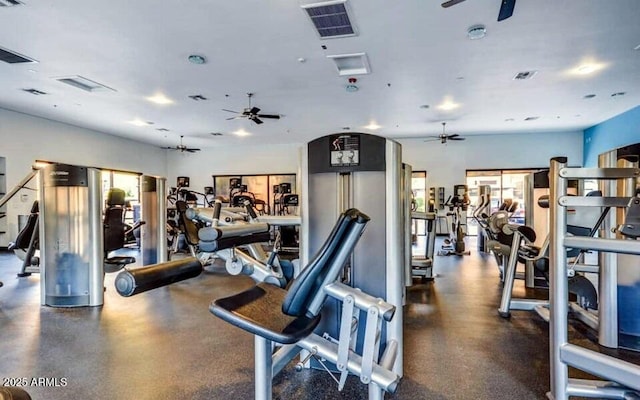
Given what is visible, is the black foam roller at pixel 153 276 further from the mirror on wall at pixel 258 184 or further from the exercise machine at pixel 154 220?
the mirror on wall at pixel 258 184

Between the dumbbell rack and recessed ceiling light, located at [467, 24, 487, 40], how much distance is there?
268 cm

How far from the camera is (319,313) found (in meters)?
1.61

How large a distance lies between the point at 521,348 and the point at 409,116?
252 inches

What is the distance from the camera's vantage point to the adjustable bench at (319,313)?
142 centimetres

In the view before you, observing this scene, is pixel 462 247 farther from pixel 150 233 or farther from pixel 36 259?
pixel 36 259

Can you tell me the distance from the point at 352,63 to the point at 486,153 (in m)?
7.43

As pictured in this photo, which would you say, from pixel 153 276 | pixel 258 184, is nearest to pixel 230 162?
pixel 258 184

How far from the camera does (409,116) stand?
8273 mm

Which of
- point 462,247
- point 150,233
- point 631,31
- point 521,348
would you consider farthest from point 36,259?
point 631,31

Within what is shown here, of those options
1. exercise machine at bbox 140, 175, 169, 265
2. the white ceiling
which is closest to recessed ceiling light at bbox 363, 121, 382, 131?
→ the white ceiling

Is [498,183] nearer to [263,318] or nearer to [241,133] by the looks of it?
[241,133]

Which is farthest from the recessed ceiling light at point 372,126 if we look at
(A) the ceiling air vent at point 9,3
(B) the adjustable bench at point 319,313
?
(B) the adjustable bench at point 319,313

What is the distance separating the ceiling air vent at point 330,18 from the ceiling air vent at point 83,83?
4056 millimetres

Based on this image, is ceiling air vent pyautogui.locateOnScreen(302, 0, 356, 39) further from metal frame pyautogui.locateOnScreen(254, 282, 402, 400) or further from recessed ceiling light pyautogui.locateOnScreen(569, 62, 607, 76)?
recessed ceiling light pyautogui.locateOnScreen(569, 62, 607, 76)
